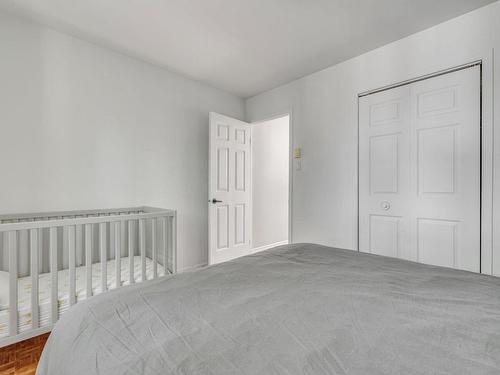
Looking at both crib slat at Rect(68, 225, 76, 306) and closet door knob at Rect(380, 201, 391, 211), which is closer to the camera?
crib slat at Rect(68, 225, 76, 306)

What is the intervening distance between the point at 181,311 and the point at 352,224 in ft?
7.69

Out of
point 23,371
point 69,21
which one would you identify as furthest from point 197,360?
point 69,21

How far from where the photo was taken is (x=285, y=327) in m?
0.75

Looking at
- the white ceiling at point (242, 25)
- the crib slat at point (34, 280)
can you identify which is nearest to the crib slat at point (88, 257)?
the crib slat at point (34, 280)

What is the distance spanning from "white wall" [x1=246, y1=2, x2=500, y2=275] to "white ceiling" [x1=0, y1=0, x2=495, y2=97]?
0.14 metres

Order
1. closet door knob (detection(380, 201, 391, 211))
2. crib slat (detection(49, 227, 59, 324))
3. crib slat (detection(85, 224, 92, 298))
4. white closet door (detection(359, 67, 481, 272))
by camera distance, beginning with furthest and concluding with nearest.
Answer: closet door knob (detection(380, 201, 391, 211)) < white closet door (detection(359, 67, 481, 272)) < crib slat (detection(85, 224, 92, 298)) < crib slat (detection(49, 227, 59, 324))

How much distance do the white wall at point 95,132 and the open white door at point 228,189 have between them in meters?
0.26

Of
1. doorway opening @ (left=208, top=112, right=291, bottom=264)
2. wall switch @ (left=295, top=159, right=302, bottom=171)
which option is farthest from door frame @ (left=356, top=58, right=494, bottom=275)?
doorway opening @ (left=208, top=112, right=291, bottom=264)

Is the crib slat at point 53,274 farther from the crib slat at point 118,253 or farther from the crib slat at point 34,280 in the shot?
the crib slat at point 118,253

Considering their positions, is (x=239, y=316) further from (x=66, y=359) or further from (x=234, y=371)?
(x=66, y=359)

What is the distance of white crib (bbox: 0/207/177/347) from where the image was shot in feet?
5.17

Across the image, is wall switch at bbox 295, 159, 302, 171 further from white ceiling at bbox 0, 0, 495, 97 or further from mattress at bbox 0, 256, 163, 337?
mattress at bbox 0, 256, 163, 337

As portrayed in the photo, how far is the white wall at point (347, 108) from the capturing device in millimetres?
1961

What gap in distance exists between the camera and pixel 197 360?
2.00ft
